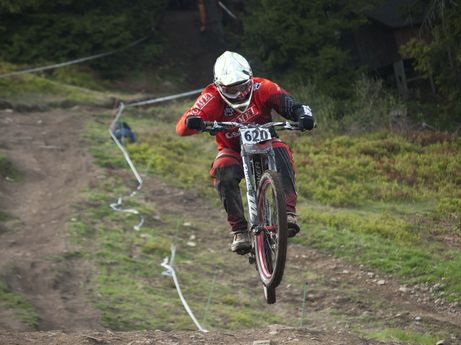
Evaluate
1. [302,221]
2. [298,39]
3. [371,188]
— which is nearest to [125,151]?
[302,221]

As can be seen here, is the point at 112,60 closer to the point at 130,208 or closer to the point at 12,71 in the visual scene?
the point at 12,71

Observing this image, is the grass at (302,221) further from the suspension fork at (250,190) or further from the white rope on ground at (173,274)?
the suspension fork at (250,190)

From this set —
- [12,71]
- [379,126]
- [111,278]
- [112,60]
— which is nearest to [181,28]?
[112,60]

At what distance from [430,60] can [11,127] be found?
31.4 feet

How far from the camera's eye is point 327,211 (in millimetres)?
17797

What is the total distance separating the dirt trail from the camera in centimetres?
1256

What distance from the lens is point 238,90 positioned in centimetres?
891

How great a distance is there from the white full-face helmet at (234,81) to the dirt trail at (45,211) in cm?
427

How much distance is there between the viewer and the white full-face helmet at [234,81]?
28.9ft

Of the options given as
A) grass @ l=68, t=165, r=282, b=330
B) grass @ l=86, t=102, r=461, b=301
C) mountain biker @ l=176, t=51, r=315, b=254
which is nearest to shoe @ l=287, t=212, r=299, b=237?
mountain biker @ l=176, t=51, r=315, b=254

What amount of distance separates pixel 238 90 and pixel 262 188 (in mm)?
945

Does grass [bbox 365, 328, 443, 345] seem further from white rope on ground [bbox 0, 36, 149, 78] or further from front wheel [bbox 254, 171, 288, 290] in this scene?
white rope on ground [bbox 0, 36, 149, 78]

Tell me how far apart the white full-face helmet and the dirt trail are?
4266 mm

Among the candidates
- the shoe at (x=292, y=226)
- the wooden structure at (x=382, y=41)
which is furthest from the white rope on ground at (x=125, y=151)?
the shoe at (x=292, y=226)
